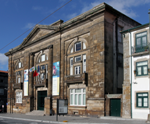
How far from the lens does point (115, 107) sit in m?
23.2

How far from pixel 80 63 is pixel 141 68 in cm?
915

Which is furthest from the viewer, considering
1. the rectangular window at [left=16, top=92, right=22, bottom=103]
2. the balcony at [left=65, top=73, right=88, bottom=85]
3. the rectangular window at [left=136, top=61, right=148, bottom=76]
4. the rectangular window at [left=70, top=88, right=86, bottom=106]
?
the rectangular window at [left=16, top=92, right=22, bottom=103]

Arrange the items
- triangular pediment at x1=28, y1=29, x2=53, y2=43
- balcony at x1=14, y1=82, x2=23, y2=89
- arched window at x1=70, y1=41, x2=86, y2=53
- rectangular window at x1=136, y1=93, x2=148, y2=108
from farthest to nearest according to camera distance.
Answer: balcony at x1=14, y1=82, x2=23, y2=89, triangular pediment at x1=28, y1=29, x2=53, y2=43, arched window at x1=70, y1=41, x2=86, y2=53, rectangular window at x1=136, y1=93, x2=148, y2=108

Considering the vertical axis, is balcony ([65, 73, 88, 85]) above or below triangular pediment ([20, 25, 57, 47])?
below

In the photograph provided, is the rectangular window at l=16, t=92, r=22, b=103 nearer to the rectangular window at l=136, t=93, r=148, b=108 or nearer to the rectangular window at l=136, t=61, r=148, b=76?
the rectangular window at l=136, t=93, r=148, b=108

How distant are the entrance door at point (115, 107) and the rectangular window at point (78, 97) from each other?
14.6 feet

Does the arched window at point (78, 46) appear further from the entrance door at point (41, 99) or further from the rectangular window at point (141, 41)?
the entrance door at point (41, 99)

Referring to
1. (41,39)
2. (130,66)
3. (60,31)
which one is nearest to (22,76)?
(41,39)

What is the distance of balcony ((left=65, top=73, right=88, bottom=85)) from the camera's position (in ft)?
86.5

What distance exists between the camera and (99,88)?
80.8 ft

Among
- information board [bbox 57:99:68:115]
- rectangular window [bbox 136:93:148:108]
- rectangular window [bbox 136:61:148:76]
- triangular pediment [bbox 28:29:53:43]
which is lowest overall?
information board [bbox 57:99:68:115]

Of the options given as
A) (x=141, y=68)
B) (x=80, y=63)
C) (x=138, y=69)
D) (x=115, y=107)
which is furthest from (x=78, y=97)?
(x=141, y=68)

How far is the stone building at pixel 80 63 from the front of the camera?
981 inches

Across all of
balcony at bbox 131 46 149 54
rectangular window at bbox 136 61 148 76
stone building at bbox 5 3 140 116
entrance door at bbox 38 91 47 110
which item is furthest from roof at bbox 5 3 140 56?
entrance door at bbox 38 91 47 110
